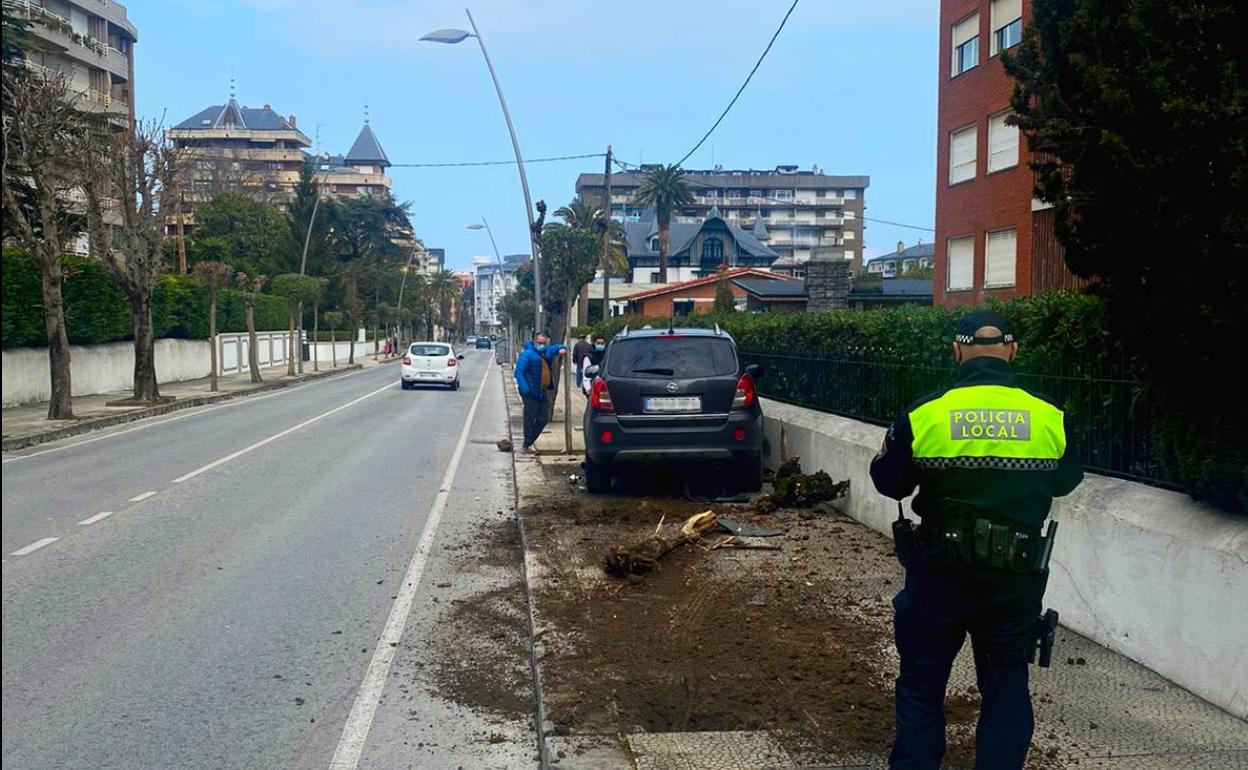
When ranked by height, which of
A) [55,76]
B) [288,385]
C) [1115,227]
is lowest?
[288,385]

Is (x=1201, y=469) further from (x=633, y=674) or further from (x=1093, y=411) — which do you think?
(x=633, y=674)

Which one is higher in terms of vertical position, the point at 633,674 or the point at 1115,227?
the point at 1115,227

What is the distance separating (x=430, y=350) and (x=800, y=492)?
29010mm

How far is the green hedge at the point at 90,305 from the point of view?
26375 mm

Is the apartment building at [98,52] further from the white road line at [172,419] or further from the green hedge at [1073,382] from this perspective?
the green hedge at [1073,382]

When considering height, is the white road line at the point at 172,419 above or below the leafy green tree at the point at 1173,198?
below

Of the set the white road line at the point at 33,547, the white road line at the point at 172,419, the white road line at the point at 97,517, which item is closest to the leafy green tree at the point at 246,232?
the white road line at the point at 172,419

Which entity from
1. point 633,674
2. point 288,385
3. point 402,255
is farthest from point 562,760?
point 402,255

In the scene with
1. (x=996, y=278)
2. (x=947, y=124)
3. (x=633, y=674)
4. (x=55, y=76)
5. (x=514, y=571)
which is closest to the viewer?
(x=633, y=674)

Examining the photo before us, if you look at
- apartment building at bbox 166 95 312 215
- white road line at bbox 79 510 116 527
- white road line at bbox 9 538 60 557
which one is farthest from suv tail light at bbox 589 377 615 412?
apartment building at bbox 166 95 312 215

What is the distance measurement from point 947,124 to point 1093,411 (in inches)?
1104

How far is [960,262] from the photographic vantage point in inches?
1252

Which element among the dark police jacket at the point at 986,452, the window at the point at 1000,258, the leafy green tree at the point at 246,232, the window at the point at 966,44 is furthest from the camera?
the leafy green tree at the point at 246,232

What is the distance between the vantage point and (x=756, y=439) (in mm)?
11000
